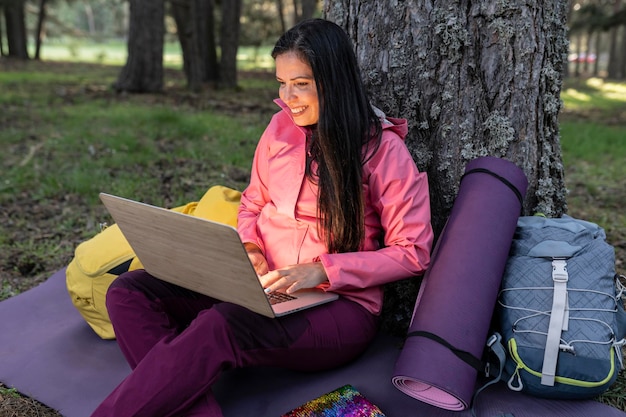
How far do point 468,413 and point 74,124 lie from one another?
21.2 feet

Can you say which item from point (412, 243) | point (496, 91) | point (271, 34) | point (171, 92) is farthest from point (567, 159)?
point (271, 34)

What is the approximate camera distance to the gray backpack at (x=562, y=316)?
202 cm

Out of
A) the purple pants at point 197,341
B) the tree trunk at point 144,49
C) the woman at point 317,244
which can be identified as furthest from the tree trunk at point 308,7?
the purple pants at point 197,341

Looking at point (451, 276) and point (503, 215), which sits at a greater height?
point (503, 215)

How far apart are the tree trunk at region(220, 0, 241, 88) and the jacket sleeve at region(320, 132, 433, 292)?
32.9 ft

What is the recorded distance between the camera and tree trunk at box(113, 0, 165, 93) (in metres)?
9.76

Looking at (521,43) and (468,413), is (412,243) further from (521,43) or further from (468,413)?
(521,43)

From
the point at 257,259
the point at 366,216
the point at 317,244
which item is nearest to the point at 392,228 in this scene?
the point at 366,216

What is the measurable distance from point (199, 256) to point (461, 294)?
91 centimetres

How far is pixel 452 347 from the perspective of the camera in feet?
6.54

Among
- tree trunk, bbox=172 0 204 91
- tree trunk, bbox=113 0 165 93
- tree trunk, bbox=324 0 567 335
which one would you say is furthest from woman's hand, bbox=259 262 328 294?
tree trunk, bbox=172 0 204 91

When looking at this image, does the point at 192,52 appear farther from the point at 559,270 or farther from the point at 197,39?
the point at 559,270

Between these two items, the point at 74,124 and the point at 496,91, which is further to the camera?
the point at 74,124

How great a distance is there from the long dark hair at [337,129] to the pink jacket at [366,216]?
0.06 meters
